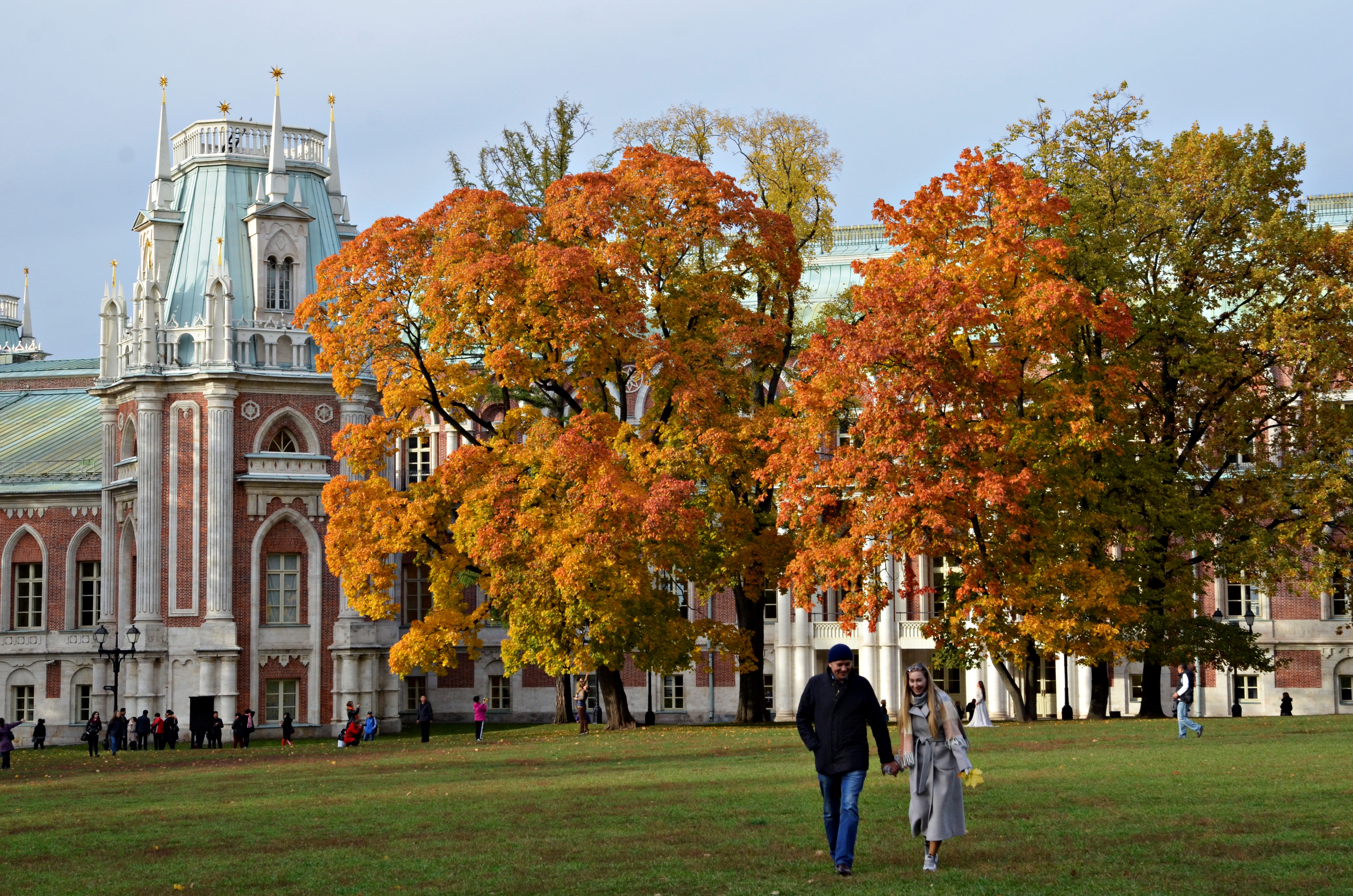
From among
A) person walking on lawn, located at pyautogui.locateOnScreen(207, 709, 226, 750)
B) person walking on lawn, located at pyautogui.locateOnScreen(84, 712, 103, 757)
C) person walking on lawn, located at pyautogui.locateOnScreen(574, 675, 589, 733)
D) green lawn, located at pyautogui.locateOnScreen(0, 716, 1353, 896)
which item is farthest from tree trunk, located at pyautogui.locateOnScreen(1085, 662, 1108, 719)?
person walking on lawn, located at pyautogui.locateOnScreen(84, 712, 103, 757)

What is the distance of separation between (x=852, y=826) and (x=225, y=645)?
1491 inches

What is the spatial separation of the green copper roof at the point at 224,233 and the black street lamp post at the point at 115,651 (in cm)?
972

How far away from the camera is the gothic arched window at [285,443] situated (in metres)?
49.6

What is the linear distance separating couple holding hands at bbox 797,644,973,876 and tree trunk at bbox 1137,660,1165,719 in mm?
26734

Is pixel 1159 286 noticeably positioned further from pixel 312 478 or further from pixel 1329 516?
pixel 312 478

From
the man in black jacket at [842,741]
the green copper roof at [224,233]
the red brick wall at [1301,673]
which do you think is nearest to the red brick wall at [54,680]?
the green copper roof at [224,233]

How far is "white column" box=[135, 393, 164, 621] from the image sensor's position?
48.0 metres

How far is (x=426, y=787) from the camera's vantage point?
22.5 m

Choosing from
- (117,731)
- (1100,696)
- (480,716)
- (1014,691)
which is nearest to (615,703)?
(480,716)

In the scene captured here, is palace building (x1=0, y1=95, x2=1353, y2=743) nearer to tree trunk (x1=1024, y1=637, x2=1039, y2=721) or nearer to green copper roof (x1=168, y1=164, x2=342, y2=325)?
green copper roof (x1=168, y1=164, x2=342, y2=325)

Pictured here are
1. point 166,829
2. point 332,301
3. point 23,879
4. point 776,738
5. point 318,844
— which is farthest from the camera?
point 332,301

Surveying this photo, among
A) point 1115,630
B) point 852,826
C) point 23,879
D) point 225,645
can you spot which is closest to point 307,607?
point 225,645

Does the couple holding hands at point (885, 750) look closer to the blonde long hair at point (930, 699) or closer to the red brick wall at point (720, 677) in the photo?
the blonde long hair at point (930, 699)

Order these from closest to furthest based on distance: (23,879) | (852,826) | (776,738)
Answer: (852,826), (23,879), (776,738)
